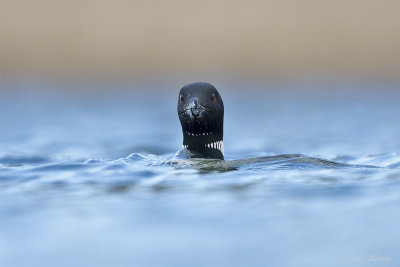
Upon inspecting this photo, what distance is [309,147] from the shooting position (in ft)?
46.9

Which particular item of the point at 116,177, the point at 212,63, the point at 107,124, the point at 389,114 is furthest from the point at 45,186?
the point at 212,63

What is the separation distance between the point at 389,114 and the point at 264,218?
497 inches

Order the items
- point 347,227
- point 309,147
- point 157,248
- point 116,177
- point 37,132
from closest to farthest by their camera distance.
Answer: point 157,248, point 347,227, point 116,177, point 309,147, point 37,132

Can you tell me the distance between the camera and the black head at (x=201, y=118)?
9.34 metres

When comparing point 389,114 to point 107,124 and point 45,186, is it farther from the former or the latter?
point 45,186

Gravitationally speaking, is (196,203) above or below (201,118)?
below

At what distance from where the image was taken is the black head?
934 centimetres

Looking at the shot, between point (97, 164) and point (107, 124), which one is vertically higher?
point (107, 124)

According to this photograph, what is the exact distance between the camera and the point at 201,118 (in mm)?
9445

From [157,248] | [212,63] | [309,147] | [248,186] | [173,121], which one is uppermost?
[212,63]

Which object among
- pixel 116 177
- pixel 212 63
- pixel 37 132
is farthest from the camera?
pixel 212 63

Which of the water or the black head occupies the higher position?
the black head

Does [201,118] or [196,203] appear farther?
[201,118]

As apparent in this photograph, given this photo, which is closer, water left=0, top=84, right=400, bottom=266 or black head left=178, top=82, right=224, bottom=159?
water left=0, top=84, right=400, bottom=266
